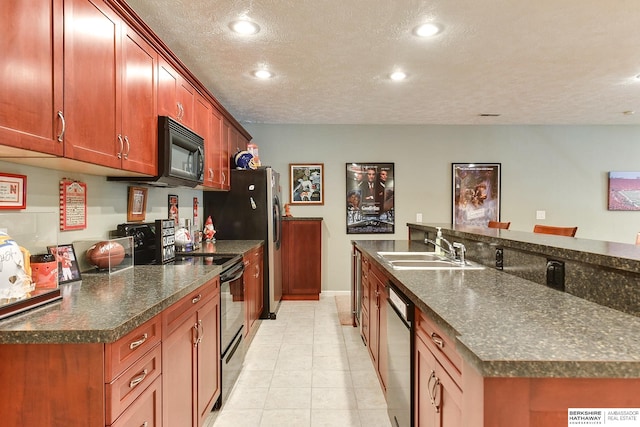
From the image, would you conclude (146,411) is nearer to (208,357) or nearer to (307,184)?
(208,357)

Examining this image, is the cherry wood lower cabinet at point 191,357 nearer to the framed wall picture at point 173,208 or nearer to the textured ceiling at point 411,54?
the framed wall picture at point 173,208

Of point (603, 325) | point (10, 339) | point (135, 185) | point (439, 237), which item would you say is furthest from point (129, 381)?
point (439, 237)

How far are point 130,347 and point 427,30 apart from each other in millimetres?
2394

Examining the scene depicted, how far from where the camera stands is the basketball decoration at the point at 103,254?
186cm

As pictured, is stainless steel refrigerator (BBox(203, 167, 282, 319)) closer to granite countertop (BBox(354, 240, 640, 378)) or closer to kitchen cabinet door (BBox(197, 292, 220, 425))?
kitchen cabinet door (BBox(197, 292, 220, 425))

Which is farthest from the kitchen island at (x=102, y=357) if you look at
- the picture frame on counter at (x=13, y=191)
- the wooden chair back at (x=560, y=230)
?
the wooden chair back at (x=560, y=230)

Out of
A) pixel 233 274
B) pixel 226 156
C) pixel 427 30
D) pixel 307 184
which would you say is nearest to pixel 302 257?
pixel 307 184

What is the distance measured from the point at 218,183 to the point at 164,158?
122cm

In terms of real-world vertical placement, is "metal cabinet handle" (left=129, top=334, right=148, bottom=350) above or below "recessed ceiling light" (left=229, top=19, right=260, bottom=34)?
below

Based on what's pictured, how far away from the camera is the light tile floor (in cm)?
203

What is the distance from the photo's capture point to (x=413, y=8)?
2014mm

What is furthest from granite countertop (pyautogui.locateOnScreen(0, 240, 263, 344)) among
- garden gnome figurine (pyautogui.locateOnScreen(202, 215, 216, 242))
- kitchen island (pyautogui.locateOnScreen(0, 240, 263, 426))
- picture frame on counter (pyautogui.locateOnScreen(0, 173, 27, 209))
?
garden gnome figurine (pyautogui.locateOnScreen(202, 215, 216, 242))

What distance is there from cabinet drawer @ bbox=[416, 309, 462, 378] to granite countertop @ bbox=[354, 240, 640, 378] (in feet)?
0.19

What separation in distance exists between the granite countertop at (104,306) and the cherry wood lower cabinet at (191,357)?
0.10 m
